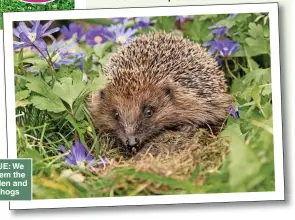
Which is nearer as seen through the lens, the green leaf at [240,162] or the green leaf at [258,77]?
the green leaf at [240,162]

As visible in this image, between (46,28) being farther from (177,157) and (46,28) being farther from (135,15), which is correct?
(177,157)

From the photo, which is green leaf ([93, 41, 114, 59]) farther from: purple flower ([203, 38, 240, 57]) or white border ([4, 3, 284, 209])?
purple flower ([203, 38, 240, 57])

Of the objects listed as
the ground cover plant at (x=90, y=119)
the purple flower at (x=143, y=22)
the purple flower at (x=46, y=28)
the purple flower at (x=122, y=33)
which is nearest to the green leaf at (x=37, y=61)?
the ground cover plant at (x=90, y=119)

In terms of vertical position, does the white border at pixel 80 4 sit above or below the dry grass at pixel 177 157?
above

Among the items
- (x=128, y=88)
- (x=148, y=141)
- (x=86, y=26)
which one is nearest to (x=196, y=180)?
(x=148, y=141)

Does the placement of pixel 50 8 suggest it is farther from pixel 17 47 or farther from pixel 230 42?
pixel 230 42

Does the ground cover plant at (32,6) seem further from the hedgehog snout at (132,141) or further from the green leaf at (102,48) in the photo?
the hedgehog snout at (132,141)
